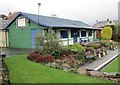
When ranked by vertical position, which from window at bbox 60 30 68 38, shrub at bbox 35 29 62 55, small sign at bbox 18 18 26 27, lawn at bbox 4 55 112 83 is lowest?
lawn at bbox 4 55 112 83

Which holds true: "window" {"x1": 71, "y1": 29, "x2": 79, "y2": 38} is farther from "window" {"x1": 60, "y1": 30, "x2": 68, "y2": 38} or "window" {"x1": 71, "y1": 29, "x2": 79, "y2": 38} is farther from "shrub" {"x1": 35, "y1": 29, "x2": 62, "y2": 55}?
"shrub" {"x1": 35, "y1": 29, "x2": 62, "y2": 55}

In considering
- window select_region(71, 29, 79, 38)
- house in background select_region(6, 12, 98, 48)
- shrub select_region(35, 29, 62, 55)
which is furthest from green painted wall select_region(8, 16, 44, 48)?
shrub select_region(35, 29, 62, 55)

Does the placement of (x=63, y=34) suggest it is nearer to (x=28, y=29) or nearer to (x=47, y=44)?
(x=28, y=29)

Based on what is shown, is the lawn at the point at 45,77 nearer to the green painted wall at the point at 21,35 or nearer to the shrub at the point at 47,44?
the shrub at the point at 47,44

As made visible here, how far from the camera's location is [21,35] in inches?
1053

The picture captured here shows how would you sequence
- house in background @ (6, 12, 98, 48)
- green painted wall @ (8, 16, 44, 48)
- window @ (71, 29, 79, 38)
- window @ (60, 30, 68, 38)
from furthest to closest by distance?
window @ (71, 29, 79, 38), window @ (60, 30, 68, 38), green painted wall @ (8, 16, 44, 48), house in background @ (6, 12, 98, 48)

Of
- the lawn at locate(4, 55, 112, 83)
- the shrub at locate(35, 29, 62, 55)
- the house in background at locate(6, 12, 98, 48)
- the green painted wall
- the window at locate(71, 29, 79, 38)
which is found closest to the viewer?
the lawn at locate(4, 55, 112, 83)

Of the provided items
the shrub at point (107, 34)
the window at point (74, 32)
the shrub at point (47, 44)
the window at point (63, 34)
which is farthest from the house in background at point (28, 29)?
the shrub at point (107, 34)

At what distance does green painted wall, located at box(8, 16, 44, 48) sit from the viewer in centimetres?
2570

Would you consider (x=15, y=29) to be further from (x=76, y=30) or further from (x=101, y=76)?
(x=101, y=76)

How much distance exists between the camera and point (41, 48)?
16219mm

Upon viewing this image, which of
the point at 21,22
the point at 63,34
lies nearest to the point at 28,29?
the point at 21,22

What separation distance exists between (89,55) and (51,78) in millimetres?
7474

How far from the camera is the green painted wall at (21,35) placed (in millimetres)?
25703
